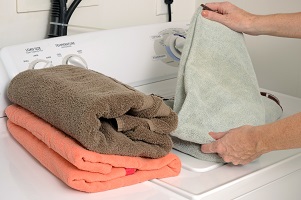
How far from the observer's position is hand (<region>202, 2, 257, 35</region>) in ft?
4.49

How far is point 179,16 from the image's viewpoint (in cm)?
196

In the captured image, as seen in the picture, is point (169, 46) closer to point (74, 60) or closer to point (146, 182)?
point (74, 60)

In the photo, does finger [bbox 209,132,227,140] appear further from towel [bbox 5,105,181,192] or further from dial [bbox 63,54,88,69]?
dial [bbox 63,54,88,69]

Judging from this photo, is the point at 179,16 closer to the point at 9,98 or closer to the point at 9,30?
the point at 9,30

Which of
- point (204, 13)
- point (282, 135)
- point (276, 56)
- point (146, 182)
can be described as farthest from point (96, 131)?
point (276, 56)

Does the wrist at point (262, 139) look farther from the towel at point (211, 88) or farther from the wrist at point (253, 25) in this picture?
the wrist at point (253, 25)

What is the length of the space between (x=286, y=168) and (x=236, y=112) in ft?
0.56

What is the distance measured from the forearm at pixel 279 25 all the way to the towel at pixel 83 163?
478mm

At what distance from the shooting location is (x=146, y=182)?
109cm

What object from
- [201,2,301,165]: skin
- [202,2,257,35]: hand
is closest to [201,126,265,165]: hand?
[201,2,301,165]: skin

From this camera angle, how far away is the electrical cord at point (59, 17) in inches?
60.0

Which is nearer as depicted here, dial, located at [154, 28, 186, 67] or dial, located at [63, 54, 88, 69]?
dial, located at [63, 54, 88, 69]

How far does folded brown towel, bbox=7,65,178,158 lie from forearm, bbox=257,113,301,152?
0.64 ft

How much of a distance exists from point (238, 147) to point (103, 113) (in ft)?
1.07
